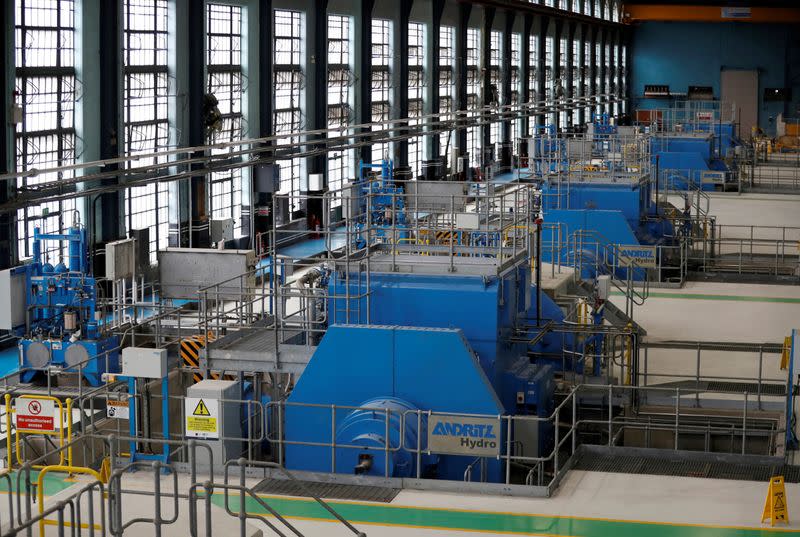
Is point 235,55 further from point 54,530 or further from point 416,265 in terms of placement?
point 54,530

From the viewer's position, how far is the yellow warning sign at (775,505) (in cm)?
1091

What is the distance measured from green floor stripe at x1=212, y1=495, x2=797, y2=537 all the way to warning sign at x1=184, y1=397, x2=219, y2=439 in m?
1.09

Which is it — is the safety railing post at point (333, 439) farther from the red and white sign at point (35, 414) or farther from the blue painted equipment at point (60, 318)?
the blue painted equipment at point (60, 318)

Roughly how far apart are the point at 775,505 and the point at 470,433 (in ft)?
9.28

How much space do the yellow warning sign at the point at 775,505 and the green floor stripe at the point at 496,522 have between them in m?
0.19

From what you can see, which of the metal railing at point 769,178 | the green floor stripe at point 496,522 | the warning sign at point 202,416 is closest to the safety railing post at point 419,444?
the green floor stripe at point 496,522

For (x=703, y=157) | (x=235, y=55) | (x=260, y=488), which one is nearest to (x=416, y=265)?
(x=260, y=488)

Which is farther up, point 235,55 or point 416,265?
point 235,55

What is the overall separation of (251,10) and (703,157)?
19233 mm

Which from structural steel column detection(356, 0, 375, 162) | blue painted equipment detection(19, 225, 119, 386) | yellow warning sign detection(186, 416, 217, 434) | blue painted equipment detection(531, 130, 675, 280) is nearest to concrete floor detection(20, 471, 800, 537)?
yellow warning sign detection(186, 416, 217, 434)

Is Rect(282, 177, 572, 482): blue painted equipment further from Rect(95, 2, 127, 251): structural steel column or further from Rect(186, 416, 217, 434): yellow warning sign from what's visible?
Rect(95, 2, 127, 251): structural steel column

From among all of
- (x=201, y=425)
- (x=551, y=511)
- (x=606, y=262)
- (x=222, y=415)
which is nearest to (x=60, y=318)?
(x=201, y=425)

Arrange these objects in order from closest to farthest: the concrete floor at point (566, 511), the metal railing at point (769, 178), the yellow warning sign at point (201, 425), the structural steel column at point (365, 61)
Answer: the concrete floor at point (566, 511), the yellow warning sign at point (201, 425), the structural steel column at point (365, 61), the metal railing at point (769, 178)

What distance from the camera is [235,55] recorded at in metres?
28.0
